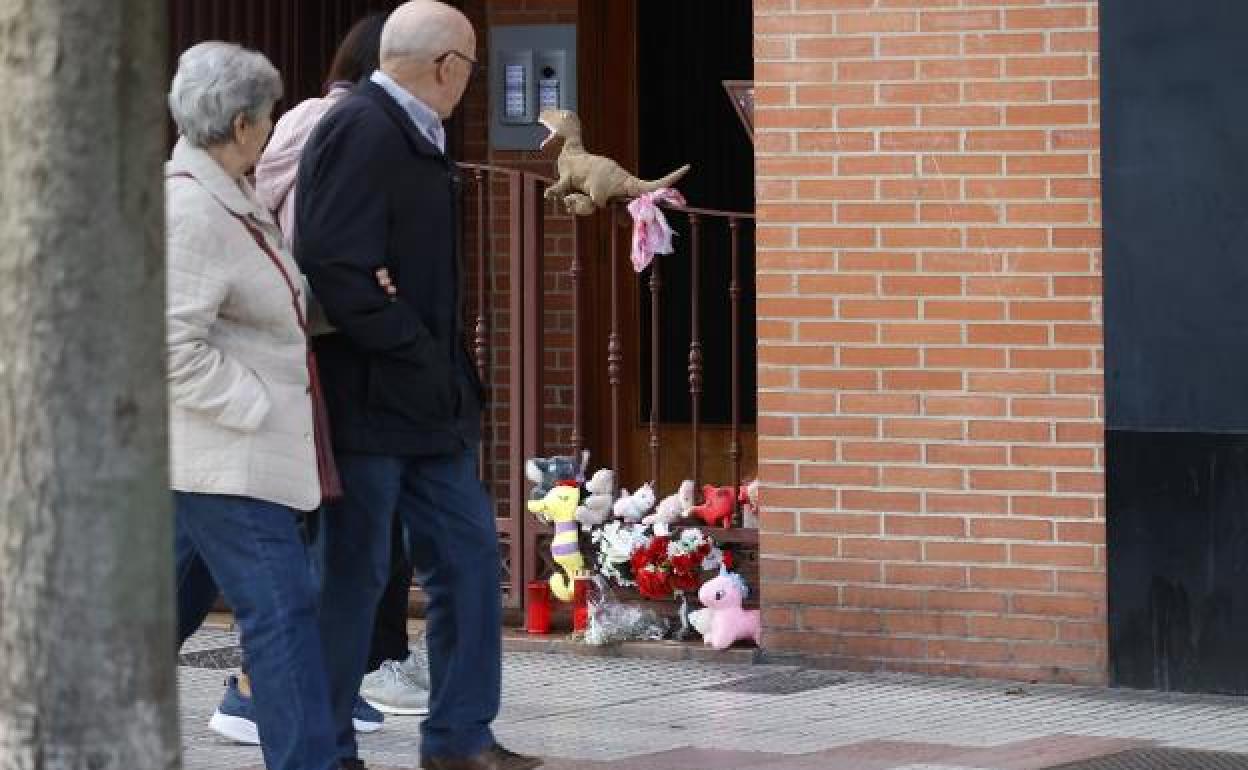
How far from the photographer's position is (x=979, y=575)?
805 cm

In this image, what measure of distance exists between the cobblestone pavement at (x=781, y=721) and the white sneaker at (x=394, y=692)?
9 centimetres

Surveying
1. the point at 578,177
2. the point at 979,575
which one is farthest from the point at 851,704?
the point at 578,177

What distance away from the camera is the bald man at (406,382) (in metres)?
5.95

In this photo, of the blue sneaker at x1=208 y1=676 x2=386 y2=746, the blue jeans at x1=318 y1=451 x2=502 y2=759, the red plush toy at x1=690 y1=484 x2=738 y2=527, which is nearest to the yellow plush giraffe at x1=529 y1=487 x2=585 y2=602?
the red plush toy at x1=690 y1=484 x2=738 y2=527

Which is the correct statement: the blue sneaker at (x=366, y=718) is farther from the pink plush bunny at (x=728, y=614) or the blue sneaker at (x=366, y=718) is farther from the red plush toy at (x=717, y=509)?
the red plush toy at (x=717, y=509)

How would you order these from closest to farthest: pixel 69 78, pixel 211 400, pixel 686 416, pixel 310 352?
1. pixel 69 78
2. pixel 211 400
3. pixel 310 352
4. pixel 686 416

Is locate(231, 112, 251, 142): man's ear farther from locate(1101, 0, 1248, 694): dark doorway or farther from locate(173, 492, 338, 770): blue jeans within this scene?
locate(1101, 0, 1248, 694): dark doorway

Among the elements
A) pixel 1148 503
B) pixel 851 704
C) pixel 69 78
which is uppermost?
pixel 69 78

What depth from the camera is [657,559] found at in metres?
8.62

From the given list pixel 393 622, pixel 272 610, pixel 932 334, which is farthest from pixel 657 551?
pixel 272 610

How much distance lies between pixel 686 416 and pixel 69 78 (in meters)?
7.19

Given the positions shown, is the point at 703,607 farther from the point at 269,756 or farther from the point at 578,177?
the point at 269,756

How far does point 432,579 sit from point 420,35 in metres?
1.24

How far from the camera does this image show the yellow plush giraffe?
344 inches
